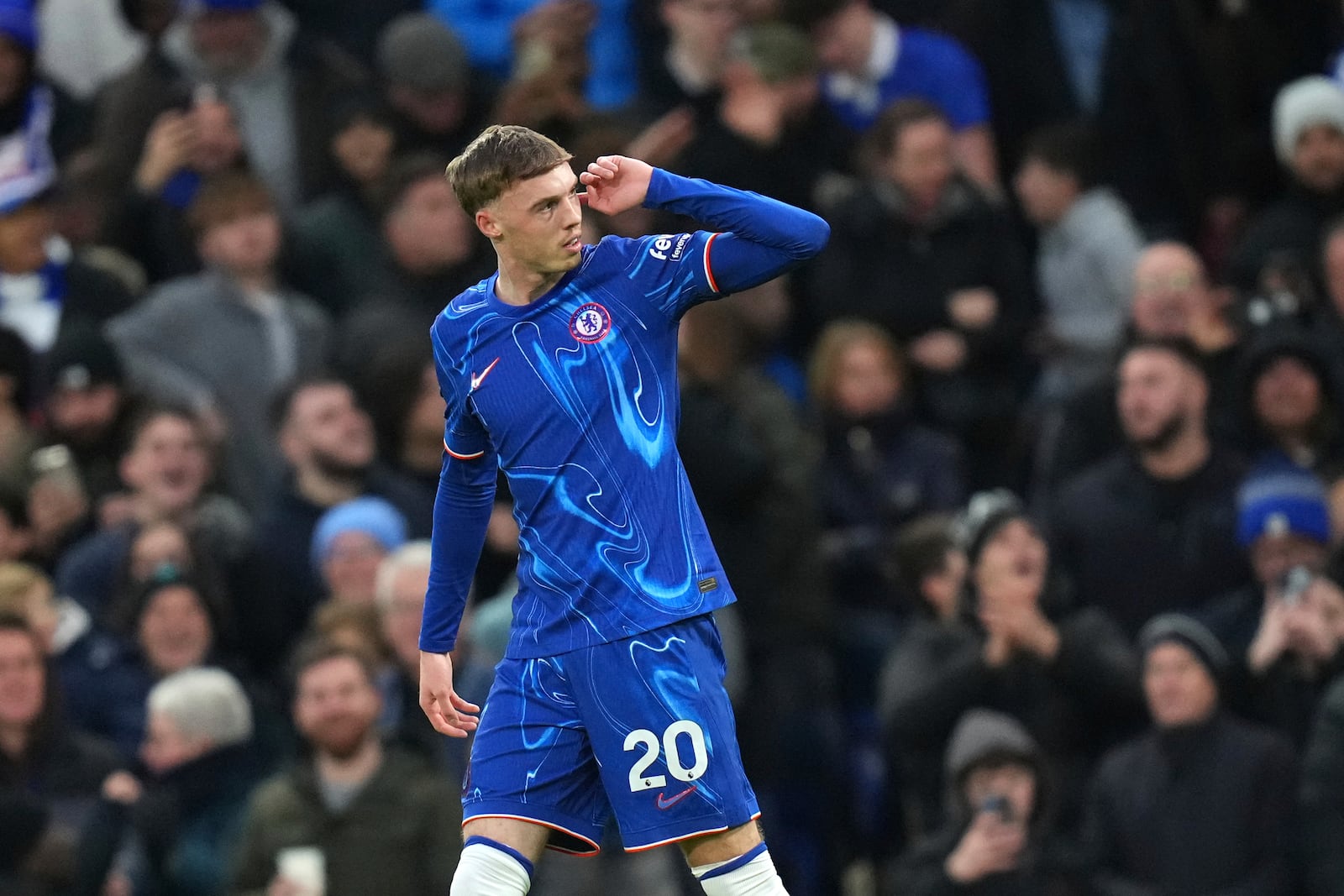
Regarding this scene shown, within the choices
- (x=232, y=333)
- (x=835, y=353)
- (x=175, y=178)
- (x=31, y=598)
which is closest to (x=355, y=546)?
(x=31, y=598)

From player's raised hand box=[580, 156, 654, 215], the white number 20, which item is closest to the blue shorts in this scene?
the white number 20

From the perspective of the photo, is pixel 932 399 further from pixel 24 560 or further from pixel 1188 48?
pixel 24 560

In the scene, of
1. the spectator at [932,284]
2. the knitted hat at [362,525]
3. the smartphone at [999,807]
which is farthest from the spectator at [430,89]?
the smartphone at [999,807]

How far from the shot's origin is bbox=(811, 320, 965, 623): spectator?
1057 centimetres

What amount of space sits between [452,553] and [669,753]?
0.83 m

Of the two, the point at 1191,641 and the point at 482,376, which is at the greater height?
the point at 482,376

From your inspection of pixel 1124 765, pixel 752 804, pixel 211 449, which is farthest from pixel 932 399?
pixel 752 804

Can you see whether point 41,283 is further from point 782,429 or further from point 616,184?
point 616,184

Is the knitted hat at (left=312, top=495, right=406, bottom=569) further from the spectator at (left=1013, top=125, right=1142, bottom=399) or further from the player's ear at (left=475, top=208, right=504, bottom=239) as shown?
the player's ear at (left=475, top=208, right=504, bottom=239)

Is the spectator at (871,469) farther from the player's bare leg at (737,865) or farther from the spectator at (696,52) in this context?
the player's bare leg at (737,865)

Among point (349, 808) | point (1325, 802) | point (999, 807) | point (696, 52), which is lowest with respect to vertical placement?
point (1325, 802)

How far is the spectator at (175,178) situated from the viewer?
11.6 metres

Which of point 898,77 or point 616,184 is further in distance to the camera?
point 898,77

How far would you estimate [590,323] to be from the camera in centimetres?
629
